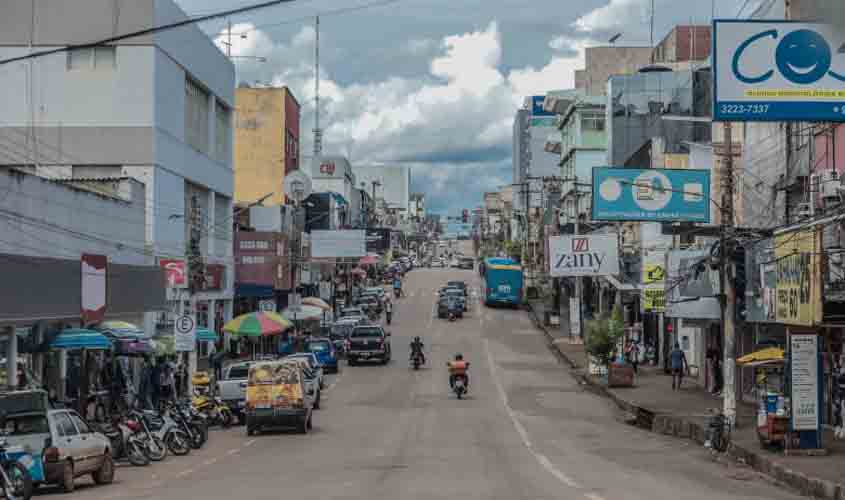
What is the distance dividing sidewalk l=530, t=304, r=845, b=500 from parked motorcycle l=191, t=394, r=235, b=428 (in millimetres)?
12315

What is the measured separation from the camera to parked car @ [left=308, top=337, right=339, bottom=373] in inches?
2132

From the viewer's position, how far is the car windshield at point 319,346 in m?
54.0

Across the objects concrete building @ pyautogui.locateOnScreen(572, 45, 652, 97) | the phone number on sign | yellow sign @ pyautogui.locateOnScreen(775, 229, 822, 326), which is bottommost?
yellow sign @ pyautogui.locateOnScreen(775, 229, 822, 326)

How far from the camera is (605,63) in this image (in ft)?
362

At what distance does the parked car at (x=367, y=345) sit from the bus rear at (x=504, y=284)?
31.8 metres

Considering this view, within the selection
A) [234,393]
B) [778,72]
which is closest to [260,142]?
[234,393]

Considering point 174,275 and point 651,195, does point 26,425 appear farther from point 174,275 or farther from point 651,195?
point 651,195

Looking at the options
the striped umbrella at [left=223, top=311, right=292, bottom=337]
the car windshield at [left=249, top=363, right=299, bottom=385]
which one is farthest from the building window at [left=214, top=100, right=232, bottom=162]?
the car windshield at [left=249, top=363, right=299, bottom=385]

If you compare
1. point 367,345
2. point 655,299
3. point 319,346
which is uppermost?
point 655,299

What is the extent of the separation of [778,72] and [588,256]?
35199 millimetres

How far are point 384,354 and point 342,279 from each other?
5903 cm

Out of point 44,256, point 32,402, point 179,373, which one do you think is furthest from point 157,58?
point 32,402

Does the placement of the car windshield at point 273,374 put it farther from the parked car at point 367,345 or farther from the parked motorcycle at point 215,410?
the parked car at point 367,345

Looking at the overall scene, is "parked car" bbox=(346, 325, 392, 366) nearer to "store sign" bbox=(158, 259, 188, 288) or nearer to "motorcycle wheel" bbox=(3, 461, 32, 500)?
"store sign" bbox=(158, 259, 188, 288)
